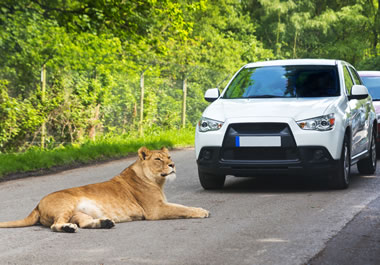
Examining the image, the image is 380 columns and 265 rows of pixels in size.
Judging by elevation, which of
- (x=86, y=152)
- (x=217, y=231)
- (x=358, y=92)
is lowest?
(x=86, y=152)

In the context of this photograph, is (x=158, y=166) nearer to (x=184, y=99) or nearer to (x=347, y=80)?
(x=347, y=80)

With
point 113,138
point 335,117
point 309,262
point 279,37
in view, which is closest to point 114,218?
point 309,262

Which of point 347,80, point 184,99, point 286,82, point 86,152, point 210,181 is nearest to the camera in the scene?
point 210,181

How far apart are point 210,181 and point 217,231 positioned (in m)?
3.33

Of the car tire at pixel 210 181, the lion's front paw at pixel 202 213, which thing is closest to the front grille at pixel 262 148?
the car tire at pixel 210 181

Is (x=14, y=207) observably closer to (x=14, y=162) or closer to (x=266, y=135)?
(x=266, y=135)

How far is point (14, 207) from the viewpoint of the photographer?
8.96 m

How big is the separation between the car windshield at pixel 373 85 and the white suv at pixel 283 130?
5.13m

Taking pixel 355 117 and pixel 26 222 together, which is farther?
pixel 355 117

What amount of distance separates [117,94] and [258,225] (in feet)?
40.8

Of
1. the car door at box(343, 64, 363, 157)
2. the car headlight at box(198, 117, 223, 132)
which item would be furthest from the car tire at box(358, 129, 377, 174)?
the car headlight at box(198, 117, 223, 132)

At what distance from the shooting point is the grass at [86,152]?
13.0 m

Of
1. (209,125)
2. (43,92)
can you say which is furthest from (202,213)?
(43,92)

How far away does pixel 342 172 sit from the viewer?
10.0 m
